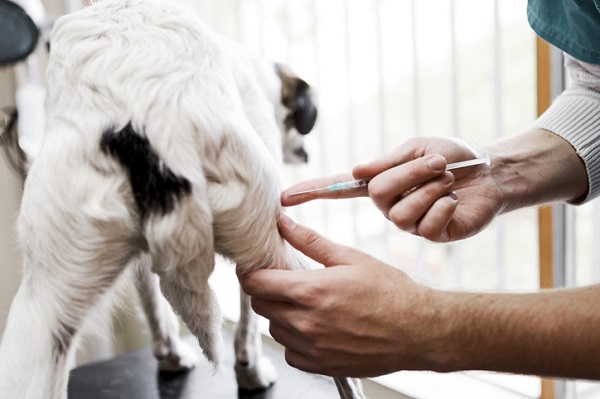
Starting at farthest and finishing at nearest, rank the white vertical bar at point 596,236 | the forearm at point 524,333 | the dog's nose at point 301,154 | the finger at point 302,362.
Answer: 1. the dog's nose at point 301,154
2. the white vertical bar at point 596,236
3. the finger at point 302,362
4. the forearm at point 524,333

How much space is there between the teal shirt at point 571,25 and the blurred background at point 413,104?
0.73 ft

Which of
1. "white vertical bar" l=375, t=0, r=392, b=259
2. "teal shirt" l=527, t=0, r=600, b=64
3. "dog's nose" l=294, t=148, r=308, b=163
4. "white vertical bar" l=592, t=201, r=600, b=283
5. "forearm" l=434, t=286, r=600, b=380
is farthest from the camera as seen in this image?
"white vertical bar" l=375, t=0, r=392, b=259

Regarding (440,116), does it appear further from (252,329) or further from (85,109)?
(85,109)

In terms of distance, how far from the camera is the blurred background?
4.39 feet

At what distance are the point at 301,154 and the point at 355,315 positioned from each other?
0.73 m

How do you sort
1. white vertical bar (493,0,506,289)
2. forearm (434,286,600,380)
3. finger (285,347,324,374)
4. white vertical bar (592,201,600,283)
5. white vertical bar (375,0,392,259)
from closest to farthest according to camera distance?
forearm (434,286,600,380) → finger (285,347,324,374) → white vertical bar (592,201,600,283) → white vertical bar (493,0,506,289) → white vertical bar (375,0,392,259)

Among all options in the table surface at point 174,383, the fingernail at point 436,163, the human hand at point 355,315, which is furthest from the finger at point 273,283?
the table surface at point 174,383

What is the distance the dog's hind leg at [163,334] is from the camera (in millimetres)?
1458

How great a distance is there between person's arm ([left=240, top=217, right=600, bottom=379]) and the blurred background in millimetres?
494

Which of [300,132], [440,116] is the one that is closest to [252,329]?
[300,132]

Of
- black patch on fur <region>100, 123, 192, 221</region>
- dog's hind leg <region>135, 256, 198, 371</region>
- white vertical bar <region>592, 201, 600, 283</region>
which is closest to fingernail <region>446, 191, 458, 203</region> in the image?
black patch on fur <region>100, 123, 192, 221</region>

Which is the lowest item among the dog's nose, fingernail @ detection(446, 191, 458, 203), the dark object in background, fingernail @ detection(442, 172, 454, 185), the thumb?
the dog's nose

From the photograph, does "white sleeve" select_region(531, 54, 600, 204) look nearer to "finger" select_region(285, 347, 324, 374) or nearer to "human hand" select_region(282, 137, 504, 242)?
"human hand" select_region(282, 137, 504, 242)

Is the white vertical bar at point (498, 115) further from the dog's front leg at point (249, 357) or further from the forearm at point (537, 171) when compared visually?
the dog's front leg at point (249, 357)
